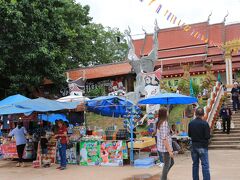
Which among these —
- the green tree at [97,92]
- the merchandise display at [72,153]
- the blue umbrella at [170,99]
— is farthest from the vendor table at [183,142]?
the green tree at [97,92]

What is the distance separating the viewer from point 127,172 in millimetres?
10508

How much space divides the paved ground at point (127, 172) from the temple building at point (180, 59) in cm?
1275

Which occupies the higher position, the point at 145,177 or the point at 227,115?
the point at 227,115

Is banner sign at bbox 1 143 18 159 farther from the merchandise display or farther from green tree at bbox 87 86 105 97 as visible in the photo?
green tree at bbox 87 86 105 97

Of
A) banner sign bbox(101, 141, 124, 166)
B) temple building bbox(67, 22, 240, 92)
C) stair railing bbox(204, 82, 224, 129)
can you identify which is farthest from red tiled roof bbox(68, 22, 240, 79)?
banner sign bbox(101, 141, 124, 166)

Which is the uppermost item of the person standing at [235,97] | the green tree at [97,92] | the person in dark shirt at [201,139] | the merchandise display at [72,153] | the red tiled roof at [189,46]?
the red tiled roof at [189,46]

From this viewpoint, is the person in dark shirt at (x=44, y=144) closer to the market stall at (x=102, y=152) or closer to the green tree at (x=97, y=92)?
the market stall at (x=102, y=152)

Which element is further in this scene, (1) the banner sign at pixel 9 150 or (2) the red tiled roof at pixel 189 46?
(2) the red tiled roof at pixel 189 46

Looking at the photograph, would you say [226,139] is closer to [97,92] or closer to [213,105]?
[213,105]

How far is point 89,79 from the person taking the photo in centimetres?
2647

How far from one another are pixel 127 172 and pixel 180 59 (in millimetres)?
22484

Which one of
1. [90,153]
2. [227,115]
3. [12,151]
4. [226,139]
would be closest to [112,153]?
[90,153]

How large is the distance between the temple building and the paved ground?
12.7 metres

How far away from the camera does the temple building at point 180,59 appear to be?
2605 centimetres
